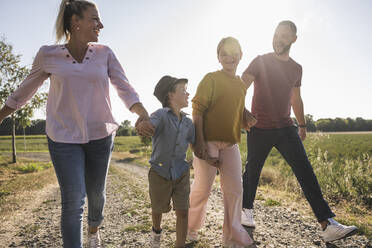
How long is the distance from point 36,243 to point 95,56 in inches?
115

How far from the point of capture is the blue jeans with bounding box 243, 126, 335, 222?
3.14 metres

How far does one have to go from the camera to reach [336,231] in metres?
2.89

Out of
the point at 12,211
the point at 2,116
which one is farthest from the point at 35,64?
the point at 12,211

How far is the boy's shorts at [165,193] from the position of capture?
2.50m

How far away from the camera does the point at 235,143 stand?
9.38 ft

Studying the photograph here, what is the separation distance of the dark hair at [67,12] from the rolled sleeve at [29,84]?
0.24 m

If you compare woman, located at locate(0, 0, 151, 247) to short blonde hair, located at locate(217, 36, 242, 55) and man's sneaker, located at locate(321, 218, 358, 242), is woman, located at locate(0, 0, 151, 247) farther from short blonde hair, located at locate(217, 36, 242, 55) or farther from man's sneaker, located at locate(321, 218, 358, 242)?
man's sneaker, located at locate(321, 218, 358, 242)

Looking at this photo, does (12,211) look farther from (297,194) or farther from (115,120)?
(297,194)

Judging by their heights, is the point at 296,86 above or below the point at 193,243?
above

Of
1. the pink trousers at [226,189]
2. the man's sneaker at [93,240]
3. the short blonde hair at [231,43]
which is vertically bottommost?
the man's sneaker at [93,240]

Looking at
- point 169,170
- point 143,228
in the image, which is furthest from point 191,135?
point 143,228

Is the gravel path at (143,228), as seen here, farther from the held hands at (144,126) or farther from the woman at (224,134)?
the held hands at (144,126)

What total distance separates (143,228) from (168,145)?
1.99m

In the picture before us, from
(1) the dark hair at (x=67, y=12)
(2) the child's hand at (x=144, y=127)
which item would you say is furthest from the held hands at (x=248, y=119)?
(1) the dark hair at (x=67, y=12)
